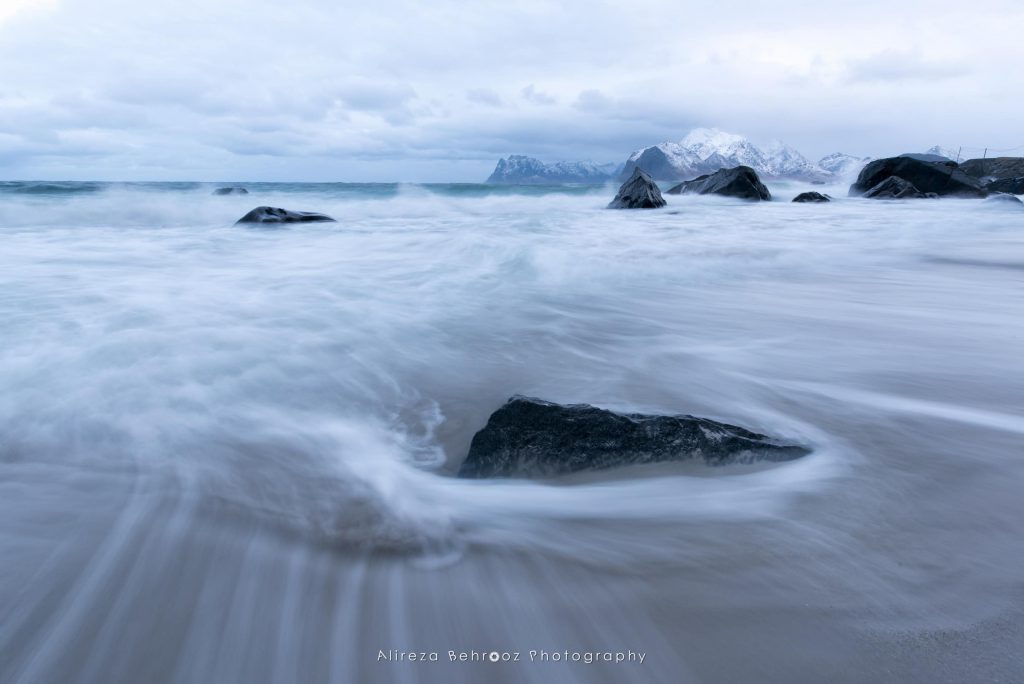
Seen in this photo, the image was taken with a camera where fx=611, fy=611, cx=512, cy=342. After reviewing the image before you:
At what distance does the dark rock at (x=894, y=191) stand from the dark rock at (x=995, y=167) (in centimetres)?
3623

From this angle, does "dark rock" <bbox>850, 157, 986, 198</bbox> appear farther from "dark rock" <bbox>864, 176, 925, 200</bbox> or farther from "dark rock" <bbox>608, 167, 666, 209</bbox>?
"dark rock" <bbox>608, 167, 666, 209</bbox>

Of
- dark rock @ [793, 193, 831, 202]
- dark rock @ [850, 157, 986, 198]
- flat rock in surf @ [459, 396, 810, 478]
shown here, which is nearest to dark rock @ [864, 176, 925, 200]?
dark rock @ [850, 157, 986, 198]

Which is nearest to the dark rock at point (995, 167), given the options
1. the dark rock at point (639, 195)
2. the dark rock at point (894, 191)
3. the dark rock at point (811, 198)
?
the dark rock at point (894, 191)

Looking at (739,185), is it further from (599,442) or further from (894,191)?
(599,442)

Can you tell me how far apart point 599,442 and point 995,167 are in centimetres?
7250

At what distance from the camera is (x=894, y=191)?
25422 millimetres

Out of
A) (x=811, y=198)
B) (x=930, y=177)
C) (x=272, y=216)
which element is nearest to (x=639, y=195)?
(x=811, y=198)

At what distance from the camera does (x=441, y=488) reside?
7.53 ft

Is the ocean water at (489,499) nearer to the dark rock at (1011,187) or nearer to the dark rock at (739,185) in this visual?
the dark rock at (739,185)

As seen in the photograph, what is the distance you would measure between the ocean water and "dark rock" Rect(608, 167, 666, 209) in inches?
572

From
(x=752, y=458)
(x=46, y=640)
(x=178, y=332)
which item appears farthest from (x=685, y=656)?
(x=178, y=332)

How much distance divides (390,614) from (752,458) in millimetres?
1444

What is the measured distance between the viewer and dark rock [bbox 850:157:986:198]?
2561 centimetres

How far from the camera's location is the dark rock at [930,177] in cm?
2561
